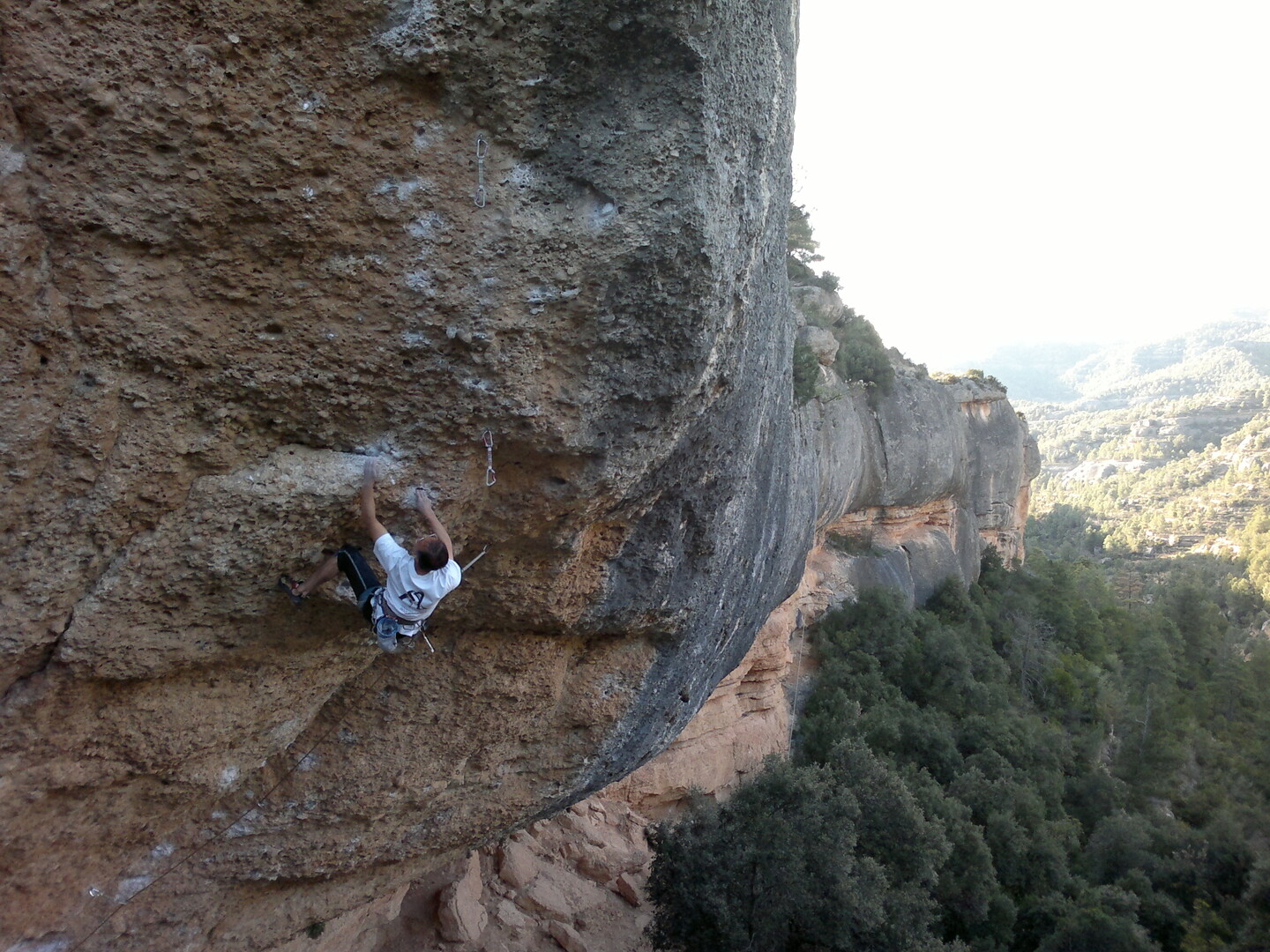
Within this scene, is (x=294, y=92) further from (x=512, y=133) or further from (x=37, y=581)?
(x=37, y=581)

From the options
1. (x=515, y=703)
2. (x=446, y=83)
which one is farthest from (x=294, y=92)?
(x=515, y=703)

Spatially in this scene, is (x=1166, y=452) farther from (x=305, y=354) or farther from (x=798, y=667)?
(x=305, y=354)

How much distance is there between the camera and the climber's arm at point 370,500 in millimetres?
3197

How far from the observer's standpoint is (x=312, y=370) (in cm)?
305

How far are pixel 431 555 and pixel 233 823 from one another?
2111 millimetres

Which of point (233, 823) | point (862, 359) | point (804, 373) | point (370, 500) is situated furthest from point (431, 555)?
point (862, 359)

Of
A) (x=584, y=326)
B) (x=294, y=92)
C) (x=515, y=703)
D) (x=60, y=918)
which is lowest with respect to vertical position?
(x=60, y=918)

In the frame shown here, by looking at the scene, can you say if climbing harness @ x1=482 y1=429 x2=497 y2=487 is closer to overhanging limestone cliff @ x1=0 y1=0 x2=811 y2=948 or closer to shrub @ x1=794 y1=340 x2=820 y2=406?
overhanging limestone cliff @ x1=0 y1=0 x2=811 y2=948

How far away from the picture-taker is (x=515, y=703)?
4.58 metres

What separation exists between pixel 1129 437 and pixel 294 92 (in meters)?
100

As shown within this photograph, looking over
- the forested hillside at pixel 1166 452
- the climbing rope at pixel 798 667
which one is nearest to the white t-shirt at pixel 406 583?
the climbing rope at pixel 798 667

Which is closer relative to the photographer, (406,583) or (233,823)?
(406,583)

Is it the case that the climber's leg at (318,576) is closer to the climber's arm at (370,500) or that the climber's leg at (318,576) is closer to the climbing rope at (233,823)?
the climber's arm at (370,500)

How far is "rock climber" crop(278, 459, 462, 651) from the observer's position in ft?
10.5
